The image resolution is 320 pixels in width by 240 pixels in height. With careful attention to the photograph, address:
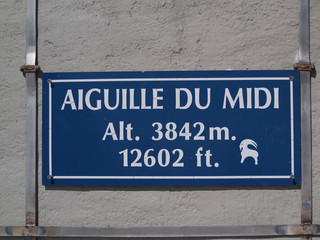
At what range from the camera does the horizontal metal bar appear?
2.11 metres

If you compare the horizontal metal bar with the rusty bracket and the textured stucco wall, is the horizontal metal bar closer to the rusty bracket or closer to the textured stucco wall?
the textured stucco wall

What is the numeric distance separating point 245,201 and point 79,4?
5.61 feet

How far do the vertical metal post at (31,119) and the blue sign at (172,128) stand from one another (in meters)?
0.08

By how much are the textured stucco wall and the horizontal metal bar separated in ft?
0.12

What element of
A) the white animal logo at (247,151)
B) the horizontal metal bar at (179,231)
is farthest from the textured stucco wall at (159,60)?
the white animal logo at (247,151)

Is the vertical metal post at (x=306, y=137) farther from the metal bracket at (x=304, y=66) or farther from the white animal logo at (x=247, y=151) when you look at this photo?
the white animal logo at (x=247, y=151)

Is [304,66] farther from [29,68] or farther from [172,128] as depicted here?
[29,68]

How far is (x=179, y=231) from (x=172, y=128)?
2.22 ft

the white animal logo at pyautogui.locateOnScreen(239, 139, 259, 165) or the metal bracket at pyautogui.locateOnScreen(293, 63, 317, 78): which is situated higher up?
the metal bracket at pyautogui.locateOnScreen(293, 63, 317, 78)

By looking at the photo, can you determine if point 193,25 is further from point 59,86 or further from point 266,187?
point 266,187

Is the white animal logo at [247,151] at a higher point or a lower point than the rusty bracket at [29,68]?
lower

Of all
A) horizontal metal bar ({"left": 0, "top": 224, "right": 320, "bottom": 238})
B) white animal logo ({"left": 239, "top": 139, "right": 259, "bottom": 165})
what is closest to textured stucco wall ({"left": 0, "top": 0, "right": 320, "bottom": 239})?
horizontal metal bar ({"left": 0, "top": 224, "right": 320, "bottom": 238})

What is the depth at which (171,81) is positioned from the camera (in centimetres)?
213

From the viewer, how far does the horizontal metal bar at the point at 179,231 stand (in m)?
2.11
